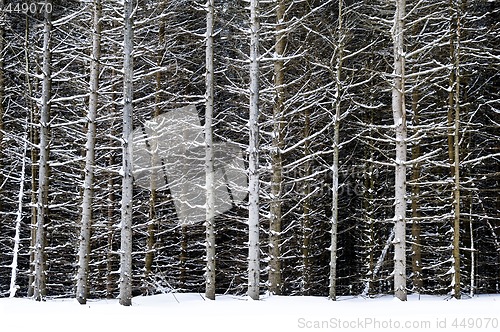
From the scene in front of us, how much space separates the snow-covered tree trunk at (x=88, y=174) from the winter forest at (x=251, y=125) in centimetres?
4

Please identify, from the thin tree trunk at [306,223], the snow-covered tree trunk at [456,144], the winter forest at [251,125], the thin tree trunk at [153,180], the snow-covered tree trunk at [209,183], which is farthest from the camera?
the thin tree trunk at [306,223]

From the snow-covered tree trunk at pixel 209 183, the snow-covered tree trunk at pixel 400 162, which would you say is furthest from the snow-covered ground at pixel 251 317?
the snow-covered tree trunk at pixel 209 183

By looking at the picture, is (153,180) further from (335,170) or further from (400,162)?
(400,162)

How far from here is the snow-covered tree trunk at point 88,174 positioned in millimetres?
9937

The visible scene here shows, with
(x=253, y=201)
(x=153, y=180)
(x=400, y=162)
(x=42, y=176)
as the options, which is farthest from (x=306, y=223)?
(x=42, y=176)

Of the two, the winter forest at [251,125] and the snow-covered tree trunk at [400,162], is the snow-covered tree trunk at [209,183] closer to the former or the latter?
the winter forest at [251,125]

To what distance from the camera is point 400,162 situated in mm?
9914

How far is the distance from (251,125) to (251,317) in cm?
421

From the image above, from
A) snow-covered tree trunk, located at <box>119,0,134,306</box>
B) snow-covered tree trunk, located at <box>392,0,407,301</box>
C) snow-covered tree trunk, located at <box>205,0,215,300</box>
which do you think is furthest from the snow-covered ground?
snow-covered tree trunk, located at <box>205,0,215,300</box>

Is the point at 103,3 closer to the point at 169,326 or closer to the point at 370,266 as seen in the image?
the point at 169,326

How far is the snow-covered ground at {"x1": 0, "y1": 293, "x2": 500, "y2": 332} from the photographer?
6777mm

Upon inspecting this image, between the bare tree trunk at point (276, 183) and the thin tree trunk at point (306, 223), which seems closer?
the bare tree trunk at point (276, 183)

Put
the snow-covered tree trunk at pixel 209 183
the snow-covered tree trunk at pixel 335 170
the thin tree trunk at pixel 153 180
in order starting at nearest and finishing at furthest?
1. the snow-covered tree trunk at pixel 209 183
2. the snow-covered tree trunk at pixel 335 170
3. the thin tree trunk at pixel 153 180

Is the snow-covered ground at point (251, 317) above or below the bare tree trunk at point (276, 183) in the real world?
below
